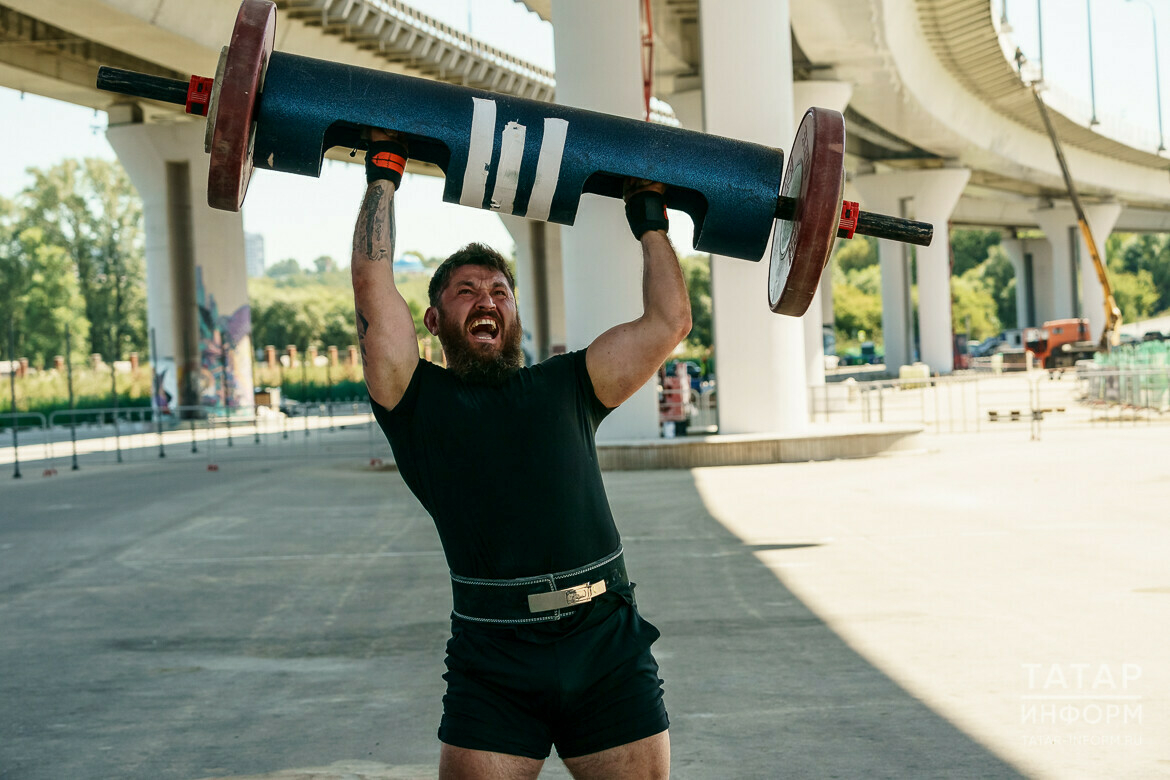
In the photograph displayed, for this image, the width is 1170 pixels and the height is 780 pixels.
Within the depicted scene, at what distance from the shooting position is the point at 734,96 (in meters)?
20.2

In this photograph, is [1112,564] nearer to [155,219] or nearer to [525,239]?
[155,219]

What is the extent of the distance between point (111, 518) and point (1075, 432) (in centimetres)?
1824

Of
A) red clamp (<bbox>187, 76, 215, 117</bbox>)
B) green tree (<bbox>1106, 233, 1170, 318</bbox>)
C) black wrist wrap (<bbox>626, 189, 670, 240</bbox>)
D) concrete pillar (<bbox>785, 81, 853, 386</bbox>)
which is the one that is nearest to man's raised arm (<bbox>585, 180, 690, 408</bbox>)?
black wrist wrap (<bbox>626, 189, 670, 240</bbox>)

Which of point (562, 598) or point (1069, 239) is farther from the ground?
point (1069, 239)

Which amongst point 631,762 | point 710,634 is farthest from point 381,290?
point 710,634

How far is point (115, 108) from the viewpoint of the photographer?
41781 millimetres

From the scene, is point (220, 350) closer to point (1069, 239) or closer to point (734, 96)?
point (734, 96)

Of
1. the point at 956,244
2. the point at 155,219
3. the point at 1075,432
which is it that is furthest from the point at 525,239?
the point at 956,244

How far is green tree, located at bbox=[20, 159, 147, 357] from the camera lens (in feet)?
272

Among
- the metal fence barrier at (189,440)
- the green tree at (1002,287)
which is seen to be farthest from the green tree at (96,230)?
the green tree at (1002,287)

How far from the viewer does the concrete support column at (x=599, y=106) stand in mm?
19875

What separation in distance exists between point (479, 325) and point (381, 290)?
0.29 metres

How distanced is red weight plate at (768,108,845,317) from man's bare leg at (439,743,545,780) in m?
1.41

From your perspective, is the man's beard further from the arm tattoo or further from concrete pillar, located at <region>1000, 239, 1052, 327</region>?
concrete pillar, located at <region>1000, 239, 1052, 327</region>
